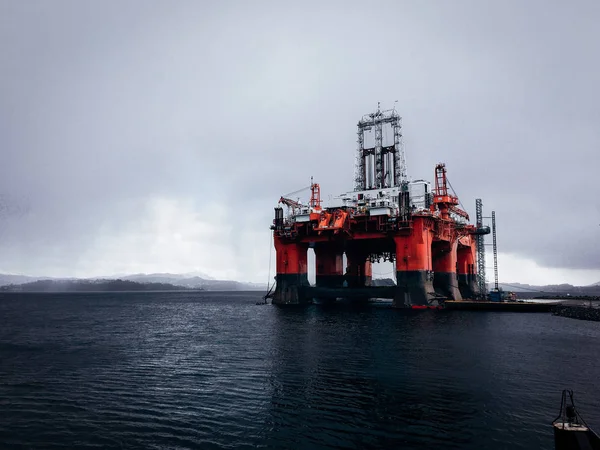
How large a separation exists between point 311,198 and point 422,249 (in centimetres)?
2148

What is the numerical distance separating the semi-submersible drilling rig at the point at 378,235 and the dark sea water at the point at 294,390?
77.7 feet

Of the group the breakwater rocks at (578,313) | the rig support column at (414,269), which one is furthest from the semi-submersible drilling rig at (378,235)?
the breakwater rocks at (578,313)

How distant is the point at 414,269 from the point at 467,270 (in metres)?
42.2

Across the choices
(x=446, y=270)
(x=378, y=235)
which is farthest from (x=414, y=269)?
(x=446, y=270)

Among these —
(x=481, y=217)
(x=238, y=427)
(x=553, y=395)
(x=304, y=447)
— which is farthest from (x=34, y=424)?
(x=481, y=217)

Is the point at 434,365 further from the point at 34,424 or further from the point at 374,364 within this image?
the point at 34,424

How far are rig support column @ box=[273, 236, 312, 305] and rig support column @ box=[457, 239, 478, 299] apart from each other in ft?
140

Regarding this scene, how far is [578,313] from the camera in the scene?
178 ft

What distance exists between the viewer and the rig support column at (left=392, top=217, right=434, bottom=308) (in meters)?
57.4

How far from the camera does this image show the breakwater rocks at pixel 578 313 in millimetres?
51031

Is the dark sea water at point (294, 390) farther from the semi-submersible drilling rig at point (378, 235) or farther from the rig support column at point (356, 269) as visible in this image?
the rig support column at point (356, 269)

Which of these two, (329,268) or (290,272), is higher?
(329,268)

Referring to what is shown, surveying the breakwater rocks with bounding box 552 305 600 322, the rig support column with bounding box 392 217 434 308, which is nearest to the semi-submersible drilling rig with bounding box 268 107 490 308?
the rig support column with bounding box 392 217 434 308

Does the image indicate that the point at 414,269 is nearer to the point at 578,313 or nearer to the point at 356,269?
the point at 578,313
